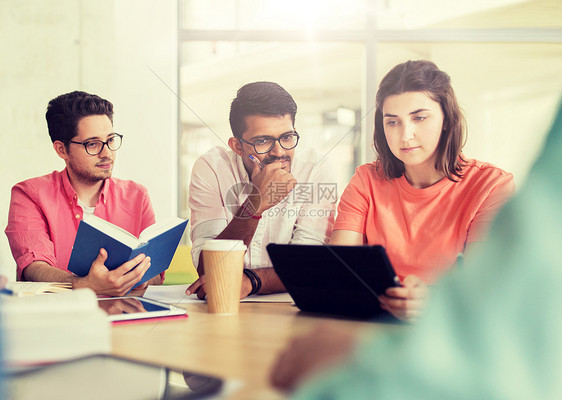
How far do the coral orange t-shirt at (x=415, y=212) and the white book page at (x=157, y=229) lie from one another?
42cm

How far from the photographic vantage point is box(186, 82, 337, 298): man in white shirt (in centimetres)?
113

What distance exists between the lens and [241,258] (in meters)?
0.70

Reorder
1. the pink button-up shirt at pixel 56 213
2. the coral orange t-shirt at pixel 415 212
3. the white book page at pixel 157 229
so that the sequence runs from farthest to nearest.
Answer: the pink button-up shirt at pixel 56 213 → the coral orange t-shirt at pixel 415 212 → the white book page at pixel 157 229

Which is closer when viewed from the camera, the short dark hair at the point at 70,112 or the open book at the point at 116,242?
the open book at the point at 116,242

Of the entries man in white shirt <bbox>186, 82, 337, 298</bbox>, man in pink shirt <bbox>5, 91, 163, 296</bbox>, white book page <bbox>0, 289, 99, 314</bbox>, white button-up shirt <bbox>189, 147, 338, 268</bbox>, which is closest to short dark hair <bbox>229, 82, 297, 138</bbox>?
man in white shirt <bbox>186, 82, 337, 298</bbox>

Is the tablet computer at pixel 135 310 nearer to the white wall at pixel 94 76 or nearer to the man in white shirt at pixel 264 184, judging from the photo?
the man in white shirt at pixel 264 184

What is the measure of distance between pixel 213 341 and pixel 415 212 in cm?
70

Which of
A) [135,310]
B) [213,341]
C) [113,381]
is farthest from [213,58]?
[113,381]

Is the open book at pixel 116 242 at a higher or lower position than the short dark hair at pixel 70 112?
lower

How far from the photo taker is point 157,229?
2.67ft

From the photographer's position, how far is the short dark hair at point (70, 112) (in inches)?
51.4

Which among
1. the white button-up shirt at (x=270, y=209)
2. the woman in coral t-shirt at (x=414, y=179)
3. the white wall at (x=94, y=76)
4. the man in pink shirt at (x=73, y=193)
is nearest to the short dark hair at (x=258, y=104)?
the white button-up shirt at (x=270, y=209)

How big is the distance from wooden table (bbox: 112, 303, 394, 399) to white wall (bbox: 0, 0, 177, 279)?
1.55 meters

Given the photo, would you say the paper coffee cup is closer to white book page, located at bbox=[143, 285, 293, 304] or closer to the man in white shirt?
white book page, located at bbox=[143, 285, 293, 304]
